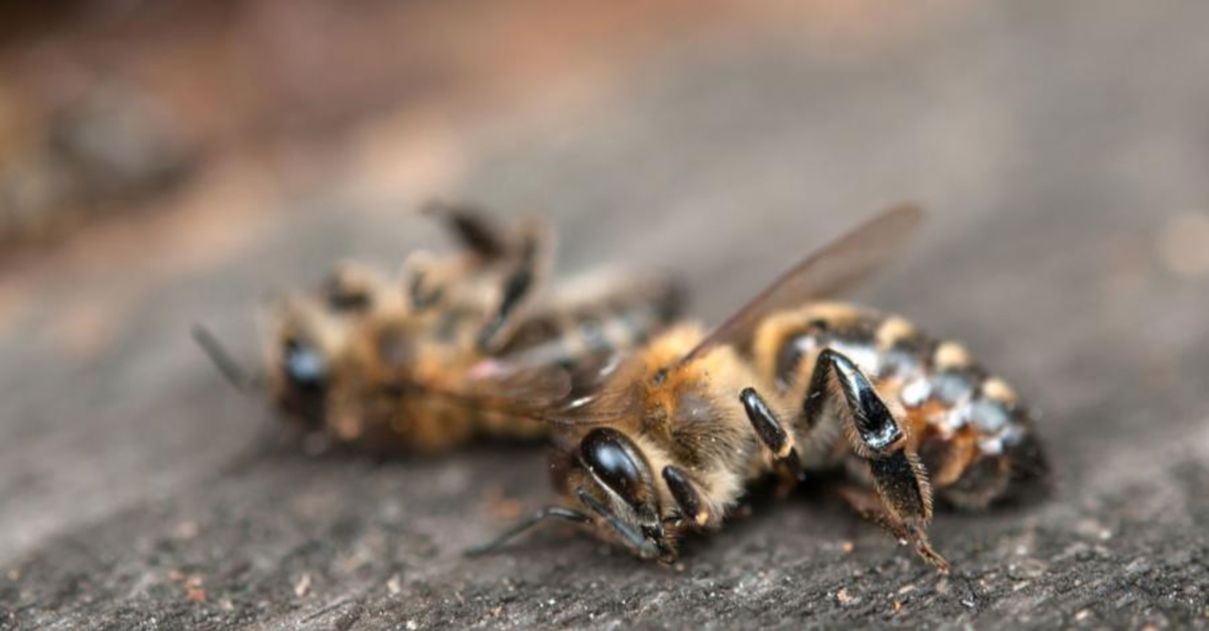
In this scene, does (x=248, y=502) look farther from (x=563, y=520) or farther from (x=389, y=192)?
(x=389, y=192)

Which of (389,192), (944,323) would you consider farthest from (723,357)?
(389,192)

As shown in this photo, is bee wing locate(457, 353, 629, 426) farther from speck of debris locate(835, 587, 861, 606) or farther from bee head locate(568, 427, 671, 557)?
speck of debris locate(835, 587, 861, 606)

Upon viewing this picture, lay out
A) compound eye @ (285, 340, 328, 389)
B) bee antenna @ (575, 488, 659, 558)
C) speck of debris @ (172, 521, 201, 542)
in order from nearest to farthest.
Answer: bee antenna @ (575, 488, 659, 558) < speck of debris @ (172, 521, 201, 542) < compound eye @ (285, 340, 328, 389)

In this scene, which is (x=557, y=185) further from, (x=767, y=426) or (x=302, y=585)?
(x=302, y=585)

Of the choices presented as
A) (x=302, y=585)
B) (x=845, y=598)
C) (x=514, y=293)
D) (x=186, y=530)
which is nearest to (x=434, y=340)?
(x=514, y=293)

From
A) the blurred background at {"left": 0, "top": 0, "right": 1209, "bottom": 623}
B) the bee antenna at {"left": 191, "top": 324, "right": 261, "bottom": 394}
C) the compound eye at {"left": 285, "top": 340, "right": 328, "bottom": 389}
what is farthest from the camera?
the bee antenna at {"left": 191, "top": 324, "right": 261, "bottom": 394}

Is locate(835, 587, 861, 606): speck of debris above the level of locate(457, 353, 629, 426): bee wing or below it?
below

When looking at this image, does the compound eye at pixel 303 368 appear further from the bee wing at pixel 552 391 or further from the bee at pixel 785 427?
the bee at pixel 785 427

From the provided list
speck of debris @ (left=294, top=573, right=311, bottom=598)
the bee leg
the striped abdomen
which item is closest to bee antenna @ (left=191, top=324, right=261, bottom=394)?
speck of debris @ (left=294, top=573, right=311, bottom=598)
